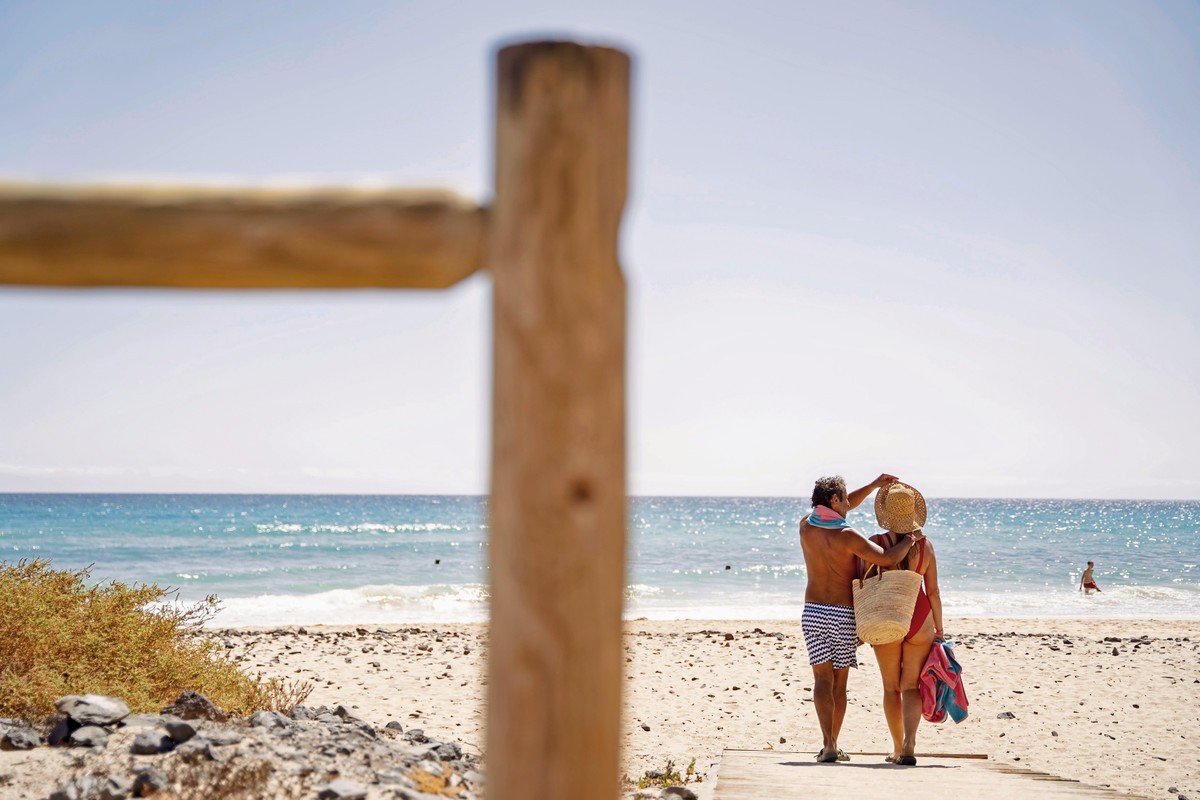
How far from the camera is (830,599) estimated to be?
6035 millimetres

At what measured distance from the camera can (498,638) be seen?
1.53m

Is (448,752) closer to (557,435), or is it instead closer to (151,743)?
(151,743)

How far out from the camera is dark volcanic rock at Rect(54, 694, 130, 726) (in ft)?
14.5

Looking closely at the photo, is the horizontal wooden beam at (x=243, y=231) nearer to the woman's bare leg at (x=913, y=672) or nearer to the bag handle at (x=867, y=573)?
the bag handle at (x=867, y=573)

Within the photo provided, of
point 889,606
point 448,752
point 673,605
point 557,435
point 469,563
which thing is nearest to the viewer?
point 557,435

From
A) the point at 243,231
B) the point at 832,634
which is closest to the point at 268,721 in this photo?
the point at 832,634

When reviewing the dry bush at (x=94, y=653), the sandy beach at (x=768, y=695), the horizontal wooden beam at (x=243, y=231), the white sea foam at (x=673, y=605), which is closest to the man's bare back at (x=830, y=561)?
the sandy beach at (x=768, y=695)

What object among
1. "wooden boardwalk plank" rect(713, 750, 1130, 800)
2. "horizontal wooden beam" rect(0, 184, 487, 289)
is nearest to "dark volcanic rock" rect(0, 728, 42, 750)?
"wooden boardwalk plank" rect(713, 750, 1130, 800)

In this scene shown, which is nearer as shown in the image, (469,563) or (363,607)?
(363,607)

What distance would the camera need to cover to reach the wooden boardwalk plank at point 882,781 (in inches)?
179

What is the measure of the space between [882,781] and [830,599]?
55.6 inches

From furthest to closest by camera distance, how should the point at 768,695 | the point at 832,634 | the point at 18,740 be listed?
1. the point at 768,695
2. the point at 832,634
3. the point at 18,740

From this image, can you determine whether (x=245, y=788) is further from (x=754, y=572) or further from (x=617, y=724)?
(x=754, y=572)

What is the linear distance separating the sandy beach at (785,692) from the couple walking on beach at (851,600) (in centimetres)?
114
